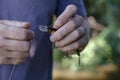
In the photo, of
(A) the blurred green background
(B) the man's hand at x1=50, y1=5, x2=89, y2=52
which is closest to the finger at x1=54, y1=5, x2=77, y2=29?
(B) the man's hand at x1=50, y1=5, x2=89, y2=52

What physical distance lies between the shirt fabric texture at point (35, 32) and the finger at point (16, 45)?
4.6 inches

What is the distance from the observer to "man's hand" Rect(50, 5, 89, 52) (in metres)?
1.10

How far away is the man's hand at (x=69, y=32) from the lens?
1104 mm

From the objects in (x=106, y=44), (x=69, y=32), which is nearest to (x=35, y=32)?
(x=69, y=32)

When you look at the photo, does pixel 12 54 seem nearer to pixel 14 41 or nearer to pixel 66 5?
pixel 14 41

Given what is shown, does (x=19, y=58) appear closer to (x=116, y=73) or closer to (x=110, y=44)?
(x=110, y=44)

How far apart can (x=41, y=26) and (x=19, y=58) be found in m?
0.11

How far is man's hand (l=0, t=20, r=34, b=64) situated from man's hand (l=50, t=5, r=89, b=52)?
0.07 meters

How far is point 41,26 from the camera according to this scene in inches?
44.9

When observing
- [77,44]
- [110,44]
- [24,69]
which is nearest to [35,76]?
[24,69]

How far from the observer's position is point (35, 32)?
1205 millimetres

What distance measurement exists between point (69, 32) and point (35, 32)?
112mm

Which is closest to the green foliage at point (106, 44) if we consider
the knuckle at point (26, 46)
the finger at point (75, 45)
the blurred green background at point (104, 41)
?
the blurred green background at point (104, 41)

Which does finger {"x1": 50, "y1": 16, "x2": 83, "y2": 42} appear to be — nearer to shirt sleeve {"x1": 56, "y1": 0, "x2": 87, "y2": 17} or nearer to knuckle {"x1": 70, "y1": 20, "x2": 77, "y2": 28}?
knuckle {"x1": 70, "y1": 20, "x2": 77, "y2": 28}
